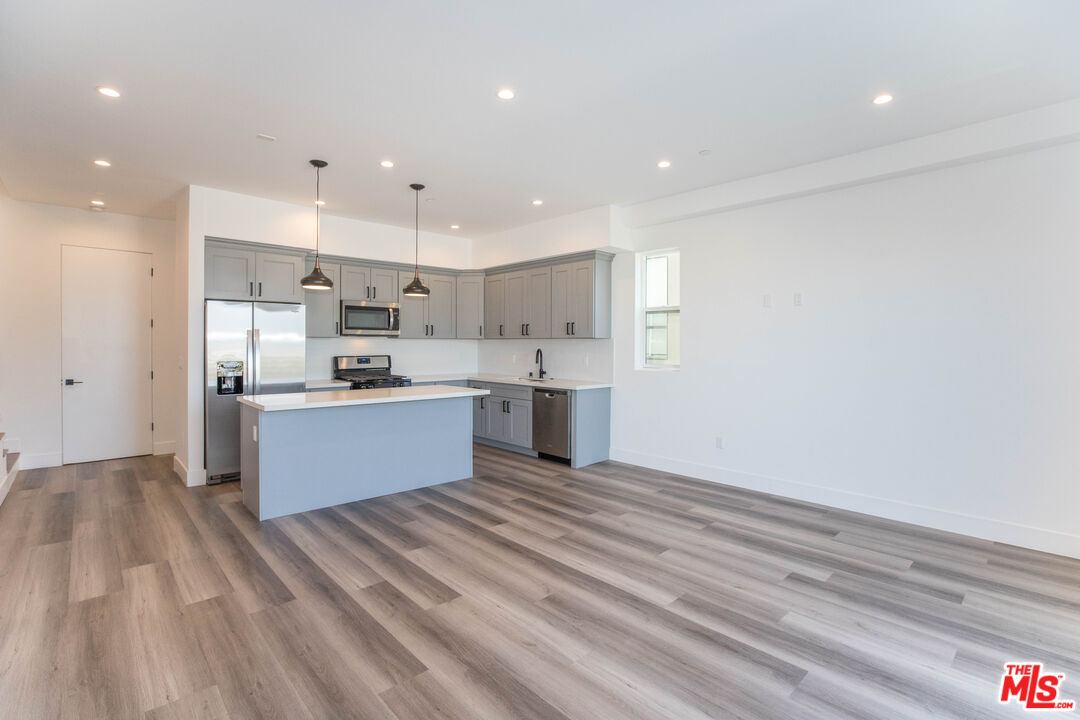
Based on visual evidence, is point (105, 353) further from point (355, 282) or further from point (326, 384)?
point (355, 282)

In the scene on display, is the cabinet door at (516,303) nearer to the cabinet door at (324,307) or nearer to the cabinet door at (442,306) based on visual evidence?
the cabinet door at (442,306)

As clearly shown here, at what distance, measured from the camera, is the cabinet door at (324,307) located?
5766mm

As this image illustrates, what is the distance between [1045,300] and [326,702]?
472 cm

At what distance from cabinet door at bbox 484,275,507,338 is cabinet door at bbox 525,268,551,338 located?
0.46 meters

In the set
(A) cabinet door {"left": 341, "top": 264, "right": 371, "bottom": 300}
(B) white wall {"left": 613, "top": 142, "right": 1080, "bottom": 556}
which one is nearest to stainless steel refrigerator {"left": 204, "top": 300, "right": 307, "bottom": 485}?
(A) cabinet door {"left": 341, "top": 264, "right": 371, "bottom": 300}

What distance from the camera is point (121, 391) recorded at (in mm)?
5887

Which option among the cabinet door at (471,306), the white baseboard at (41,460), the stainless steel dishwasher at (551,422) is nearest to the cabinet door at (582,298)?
the stainless steel dishwasher at (551,422)

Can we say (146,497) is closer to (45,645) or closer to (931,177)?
(45,645)

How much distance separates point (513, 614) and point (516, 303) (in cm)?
452

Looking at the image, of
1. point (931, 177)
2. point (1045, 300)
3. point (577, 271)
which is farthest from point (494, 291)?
point (1045, 300)

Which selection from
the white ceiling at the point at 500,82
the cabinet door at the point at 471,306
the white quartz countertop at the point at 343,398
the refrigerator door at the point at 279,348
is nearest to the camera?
the white ceiling at the point at 500,82

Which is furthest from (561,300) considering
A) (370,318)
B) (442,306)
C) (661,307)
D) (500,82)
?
(500,82)

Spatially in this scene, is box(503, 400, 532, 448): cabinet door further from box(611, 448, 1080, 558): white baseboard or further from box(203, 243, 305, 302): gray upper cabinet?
box(203, 243, 305, 302): gray upper cabinet

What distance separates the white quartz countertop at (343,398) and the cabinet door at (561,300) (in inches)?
59.6
